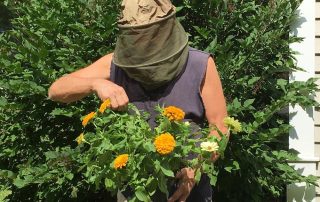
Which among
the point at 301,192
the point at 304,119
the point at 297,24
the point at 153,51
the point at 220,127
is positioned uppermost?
the point at 153,51

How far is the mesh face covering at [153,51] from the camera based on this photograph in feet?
6.36

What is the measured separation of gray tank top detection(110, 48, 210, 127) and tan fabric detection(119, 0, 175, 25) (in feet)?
0.79

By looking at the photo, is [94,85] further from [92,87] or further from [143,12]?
[143,12]

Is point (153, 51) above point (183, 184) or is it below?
above

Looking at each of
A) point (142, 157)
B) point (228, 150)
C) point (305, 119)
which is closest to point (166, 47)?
point (142, 157)

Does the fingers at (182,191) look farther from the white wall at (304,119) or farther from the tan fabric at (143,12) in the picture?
the white wall at (304,119)

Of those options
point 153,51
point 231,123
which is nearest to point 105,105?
point 153,51

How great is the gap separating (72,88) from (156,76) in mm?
372

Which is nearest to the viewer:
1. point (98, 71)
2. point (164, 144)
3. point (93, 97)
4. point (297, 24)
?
point (164, 144)

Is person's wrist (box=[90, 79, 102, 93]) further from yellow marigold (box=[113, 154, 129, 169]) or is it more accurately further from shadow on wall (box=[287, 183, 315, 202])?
shadow on wall (box=[287, 183, 315, 202])

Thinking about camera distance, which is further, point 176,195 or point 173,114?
point 176,195

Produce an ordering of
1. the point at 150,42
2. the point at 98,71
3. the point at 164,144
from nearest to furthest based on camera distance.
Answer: the point at 164,144 → the point at 150,42 → the point at 98,71

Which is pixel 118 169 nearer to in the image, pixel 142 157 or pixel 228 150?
pixel 142 157

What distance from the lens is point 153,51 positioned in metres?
1.97
